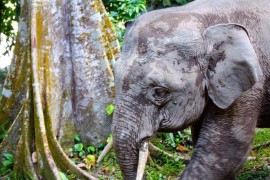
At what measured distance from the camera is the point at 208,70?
4.57m

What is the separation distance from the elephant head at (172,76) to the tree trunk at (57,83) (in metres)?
1.81

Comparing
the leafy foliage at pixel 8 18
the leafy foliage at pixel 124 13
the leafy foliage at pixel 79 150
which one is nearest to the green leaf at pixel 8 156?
the leafy foliage at pixel 79 150

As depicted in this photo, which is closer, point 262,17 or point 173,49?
point 173,49

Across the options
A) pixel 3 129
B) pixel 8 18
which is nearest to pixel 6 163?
pixel 3 129

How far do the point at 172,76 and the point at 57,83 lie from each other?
230 centimetres

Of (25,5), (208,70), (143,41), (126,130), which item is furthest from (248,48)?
(25,5)

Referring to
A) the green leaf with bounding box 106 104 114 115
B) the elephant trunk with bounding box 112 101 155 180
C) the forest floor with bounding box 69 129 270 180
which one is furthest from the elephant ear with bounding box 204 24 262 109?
the green leaf with bounding box 106 104 114 115

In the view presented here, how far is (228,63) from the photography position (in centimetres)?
452

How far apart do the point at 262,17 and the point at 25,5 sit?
267 cm

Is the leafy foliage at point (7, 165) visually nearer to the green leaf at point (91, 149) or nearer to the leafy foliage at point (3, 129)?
the leafy foliage at point (3, 129)

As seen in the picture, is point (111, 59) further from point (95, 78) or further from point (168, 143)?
point (168, 143)

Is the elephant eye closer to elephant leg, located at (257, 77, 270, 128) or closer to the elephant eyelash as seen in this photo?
the elephant eyelash

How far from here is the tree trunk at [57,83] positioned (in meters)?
6.16

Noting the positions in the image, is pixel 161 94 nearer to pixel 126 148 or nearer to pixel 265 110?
pixel 126 148
